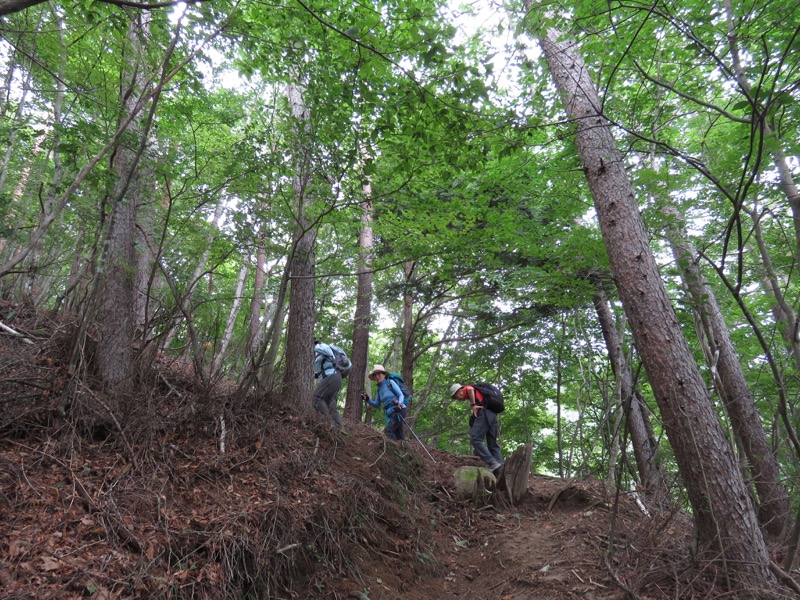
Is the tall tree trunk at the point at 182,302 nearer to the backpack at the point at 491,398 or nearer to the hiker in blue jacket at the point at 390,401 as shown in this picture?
the hiker in blue jacket at the point at 390,401

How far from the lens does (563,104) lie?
527 cm

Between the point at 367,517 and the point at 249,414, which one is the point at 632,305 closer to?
the point at 367,517

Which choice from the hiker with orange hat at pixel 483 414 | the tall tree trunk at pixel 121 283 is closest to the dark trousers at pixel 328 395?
the hiker with orange hat at pixel 483 414

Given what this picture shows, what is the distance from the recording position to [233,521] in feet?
11.5

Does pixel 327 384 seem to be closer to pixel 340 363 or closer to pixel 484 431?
pixel 340 363

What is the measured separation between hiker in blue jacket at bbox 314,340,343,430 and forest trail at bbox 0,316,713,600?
755mm

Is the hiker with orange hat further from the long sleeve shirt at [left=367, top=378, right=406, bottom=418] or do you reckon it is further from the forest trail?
the forest trail

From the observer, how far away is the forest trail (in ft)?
9.57

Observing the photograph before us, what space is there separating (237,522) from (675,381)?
4080mm

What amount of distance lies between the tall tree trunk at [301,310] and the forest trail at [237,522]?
48 cm

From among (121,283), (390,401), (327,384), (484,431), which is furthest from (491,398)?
(121,283)

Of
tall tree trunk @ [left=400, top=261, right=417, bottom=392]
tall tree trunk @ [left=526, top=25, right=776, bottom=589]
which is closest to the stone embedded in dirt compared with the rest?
tall tree trunk @ [left=526, top=25, right=776, bottom=589]

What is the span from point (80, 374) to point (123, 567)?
6.68 ft

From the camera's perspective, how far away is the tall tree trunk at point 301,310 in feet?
18.0
